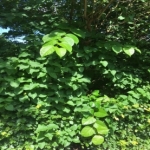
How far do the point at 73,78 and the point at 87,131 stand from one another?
57cm

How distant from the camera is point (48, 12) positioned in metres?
3.42

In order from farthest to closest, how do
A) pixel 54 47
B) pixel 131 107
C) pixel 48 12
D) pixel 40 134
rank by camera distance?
pixel 48 12, pixel 131 107, pixel 40 134, pixel 54 47

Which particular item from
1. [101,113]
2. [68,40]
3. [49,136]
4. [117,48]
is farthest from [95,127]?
[68,40]

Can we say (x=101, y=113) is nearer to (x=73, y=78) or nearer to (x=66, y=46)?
(x=73, y=78)

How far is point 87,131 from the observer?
2748 mm

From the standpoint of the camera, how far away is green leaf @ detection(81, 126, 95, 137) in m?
2.74

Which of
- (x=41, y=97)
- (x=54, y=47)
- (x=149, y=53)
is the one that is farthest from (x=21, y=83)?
(x=149, y=53)

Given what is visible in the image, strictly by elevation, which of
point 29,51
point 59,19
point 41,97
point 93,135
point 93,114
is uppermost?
point 59,19

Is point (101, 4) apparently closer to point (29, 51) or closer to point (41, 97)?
point (29, 51)

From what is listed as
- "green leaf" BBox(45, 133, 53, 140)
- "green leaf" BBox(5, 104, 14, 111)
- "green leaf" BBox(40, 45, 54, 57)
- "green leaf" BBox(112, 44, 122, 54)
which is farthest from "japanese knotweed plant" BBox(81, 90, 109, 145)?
"green leaf" BBox(40, 45, 54, 57)

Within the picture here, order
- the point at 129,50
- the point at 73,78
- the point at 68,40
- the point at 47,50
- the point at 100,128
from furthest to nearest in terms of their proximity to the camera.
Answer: the point at 73,78, the point at 100,128, the point at 129,50, the point at 68,40, the point at 47,50

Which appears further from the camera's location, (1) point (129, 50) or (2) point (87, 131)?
(2) point (87, 131)

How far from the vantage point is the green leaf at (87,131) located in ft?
9.00

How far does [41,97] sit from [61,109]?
0.81ft
